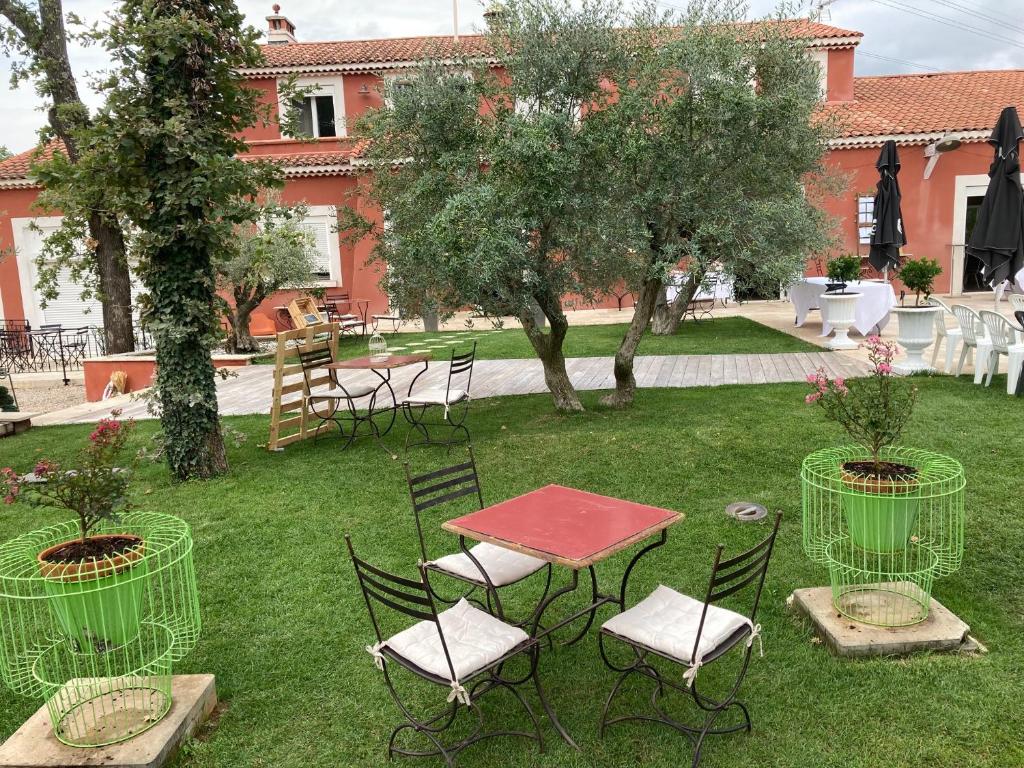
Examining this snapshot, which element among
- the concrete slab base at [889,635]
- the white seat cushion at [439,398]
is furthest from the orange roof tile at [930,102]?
the concrete slab base at [889,635]

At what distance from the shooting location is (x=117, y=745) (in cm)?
279

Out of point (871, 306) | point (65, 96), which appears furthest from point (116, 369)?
point (871, 306)

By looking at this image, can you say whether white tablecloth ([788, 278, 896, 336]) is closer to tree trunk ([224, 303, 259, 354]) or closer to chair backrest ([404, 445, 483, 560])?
chair backrest ([404, 445, 483, 560])

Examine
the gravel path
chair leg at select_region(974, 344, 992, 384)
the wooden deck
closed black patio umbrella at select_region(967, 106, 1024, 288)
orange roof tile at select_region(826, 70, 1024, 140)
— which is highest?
orange roof tile at select_region(826, 70, 1024, 140)

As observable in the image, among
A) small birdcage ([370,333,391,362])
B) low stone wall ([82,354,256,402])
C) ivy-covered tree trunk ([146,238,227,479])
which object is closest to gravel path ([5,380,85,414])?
low stone wall ([82,354,256,402])

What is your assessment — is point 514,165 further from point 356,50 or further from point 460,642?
point 356,50

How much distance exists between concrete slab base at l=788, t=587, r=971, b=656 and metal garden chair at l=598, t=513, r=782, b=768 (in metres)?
0.62

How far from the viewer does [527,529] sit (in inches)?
122

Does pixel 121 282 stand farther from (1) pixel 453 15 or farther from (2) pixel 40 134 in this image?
(1) pixel 453 15

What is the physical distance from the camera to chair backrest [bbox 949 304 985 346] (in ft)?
26.6

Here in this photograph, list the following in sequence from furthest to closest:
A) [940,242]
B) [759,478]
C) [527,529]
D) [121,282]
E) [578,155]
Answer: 1. [940,242]
2. [121,282]
3. [578,155]
4. [759,478]
5. [527,529]

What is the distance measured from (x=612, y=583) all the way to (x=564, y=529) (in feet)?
3.76

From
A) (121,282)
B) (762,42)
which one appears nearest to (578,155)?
(762,42)

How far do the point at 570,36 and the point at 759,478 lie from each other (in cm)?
392
